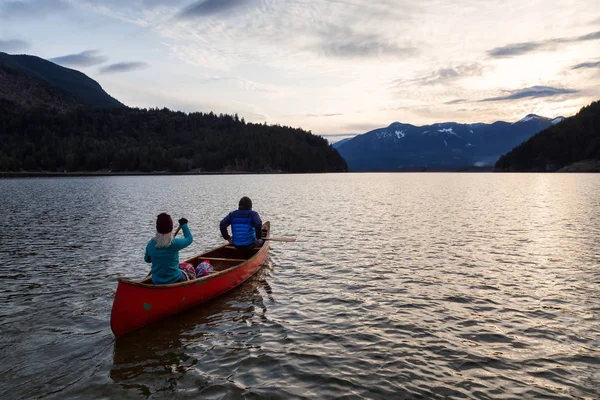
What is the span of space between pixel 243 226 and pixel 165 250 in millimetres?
5789

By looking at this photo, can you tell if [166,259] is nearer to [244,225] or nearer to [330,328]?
[330,328]

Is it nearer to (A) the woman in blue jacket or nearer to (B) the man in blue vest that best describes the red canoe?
(A) the woman in blue jacket

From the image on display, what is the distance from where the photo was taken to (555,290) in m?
13.9

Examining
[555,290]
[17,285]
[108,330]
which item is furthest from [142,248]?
[555,290]

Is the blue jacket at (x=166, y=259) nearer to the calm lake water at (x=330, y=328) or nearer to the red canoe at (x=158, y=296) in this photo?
the red canoe at (x=158, y=296)

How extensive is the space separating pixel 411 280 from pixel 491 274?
3844mm

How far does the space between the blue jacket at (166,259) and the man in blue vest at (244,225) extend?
4676 millimetres

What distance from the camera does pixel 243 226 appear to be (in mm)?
16594

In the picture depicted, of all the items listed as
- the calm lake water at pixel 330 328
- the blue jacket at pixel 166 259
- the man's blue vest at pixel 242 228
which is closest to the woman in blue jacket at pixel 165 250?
the blue jacket at pixel 166 259

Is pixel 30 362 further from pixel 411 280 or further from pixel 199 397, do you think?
pixel 411 280

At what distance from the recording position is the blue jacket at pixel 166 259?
10.9 meters

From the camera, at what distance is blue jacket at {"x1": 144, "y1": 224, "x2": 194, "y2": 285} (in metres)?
10.9

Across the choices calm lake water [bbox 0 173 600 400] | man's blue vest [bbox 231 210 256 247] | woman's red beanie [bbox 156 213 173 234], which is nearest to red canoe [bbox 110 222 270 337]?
calm lake water [bbox 0 173 600 400]

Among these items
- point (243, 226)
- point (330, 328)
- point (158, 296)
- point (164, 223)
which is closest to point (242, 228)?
point (243, 226)
